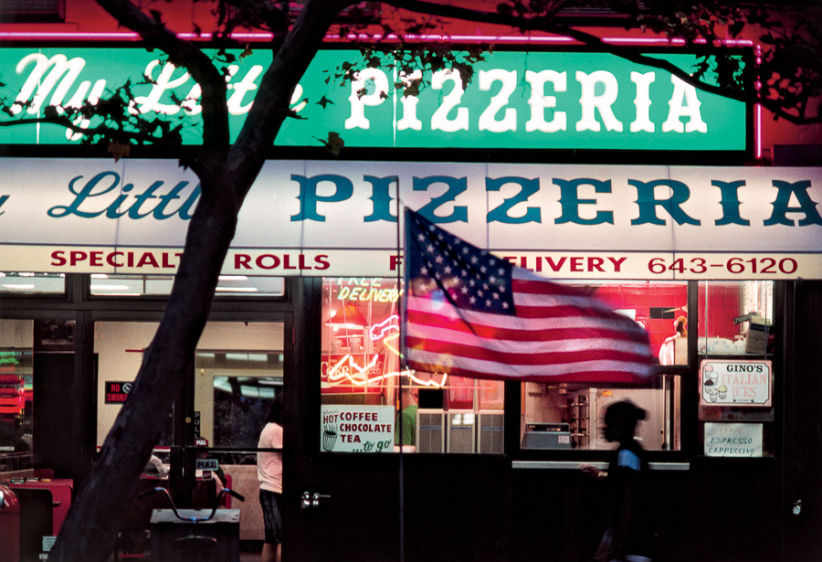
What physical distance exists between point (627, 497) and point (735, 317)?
388cm

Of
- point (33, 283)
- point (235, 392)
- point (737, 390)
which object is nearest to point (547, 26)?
point (737, 390)

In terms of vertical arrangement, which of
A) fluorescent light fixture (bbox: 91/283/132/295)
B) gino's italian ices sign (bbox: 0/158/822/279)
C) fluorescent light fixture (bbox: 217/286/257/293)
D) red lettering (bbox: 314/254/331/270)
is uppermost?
gino's italian ices sign (bbox: 0/158/822/279)

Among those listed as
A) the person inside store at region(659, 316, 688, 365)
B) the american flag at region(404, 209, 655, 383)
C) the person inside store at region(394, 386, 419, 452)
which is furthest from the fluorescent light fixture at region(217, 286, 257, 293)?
the american flag at region(404, 209, 655, 383)

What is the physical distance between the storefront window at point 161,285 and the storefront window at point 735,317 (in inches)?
176

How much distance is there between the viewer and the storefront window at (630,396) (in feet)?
36.9

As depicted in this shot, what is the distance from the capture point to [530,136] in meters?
11.6

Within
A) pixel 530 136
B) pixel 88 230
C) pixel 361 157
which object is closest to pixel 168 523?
pixel 88 230

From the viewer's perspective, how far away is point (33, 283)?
11.6 meters

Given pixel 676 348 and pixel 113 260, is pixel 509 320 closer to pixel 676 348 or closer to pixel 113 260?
pixel 676 348

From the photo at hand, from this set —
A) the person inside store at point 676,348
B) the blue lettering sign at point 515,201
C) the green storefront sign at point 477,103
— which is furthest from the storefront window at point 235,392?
the person inside store at point 676,348

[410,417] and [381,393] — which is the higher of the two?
[381,393]

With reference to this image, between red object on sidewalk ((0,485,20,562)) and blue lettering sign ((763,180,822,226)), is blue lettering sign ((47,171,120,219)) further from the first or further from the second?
blue lettering sign ((763,180,822,226))

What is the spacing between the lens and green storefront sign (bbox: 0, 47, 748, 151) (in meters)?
11.5

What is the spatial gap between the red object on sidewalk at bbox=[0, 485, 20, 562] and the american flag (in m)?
6.20
